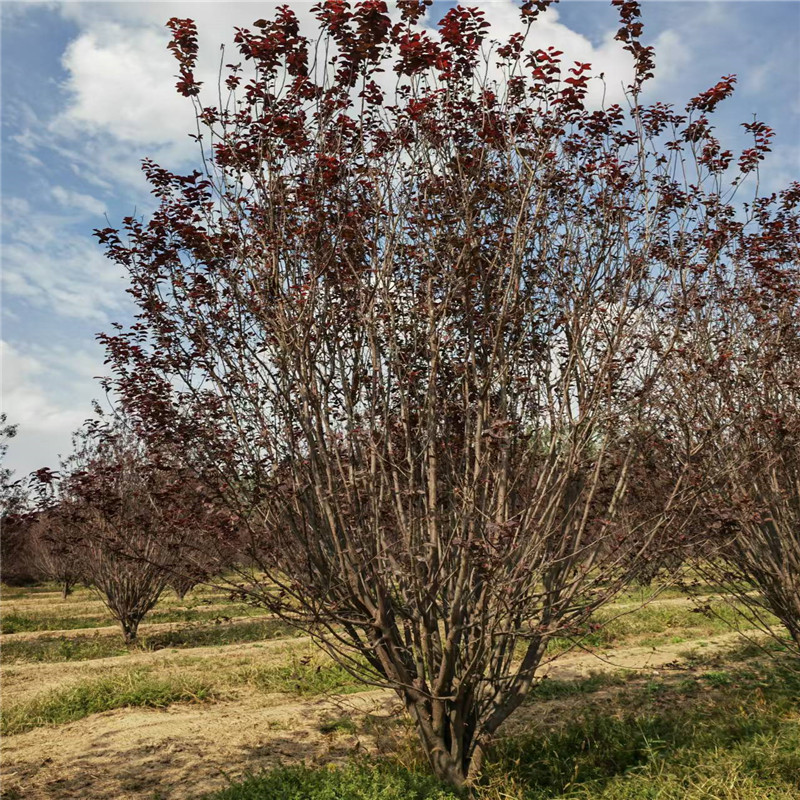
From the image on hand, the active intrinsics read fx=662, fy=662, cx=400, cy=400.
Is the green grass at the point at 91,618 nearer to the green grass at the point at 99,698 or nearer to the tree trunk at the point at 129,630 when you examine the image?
the tree trunk at the point at 129,630

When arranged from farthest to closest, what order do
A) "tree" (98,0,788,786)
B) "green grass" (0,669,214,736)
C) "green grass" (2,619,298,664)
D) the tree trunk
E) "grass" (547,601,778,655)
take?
the tree trunk → "green grass" (2,619,298,664) → "grass" (547,601,778,655) → "green grass" (0,669,214,736) → "tree" (98,0,788,786)

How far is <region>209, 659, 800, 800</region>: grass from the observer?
5016 millimetres

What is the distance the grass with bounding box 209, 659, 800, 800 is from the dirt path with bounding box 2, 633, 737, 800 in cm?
64

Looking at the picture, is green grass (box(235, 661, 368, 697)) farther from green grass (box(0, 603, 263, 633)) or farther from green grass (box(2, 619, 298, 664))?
green grass (box(0, 603, 263, 633))

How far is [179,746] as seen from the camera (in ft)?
23.2

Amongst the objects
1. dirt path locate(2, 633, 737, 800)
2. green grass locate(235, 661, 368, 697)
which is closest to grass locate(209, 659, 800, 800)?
dirt path locate(2, 633, 737, 800)

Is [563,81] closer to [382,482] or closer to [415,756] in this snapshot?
[382,482]

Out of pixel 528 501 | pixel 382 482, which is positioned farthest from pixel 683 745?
pixel 382 482

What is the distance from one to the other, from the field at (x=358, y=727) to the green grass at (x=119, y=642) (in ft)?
0.57

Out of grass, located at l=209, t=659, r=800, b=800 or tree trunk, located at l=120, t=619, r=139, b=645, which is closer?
grass, located at l=209, t=659, r=800, b=800

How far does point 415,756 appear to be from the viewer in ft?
18.2

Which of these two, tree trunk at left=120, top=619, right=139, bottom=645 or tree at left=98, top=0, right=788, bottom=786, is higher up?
tree at left=98, top=0, right=788, bottom=786

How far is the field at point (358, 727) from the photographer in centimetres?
529

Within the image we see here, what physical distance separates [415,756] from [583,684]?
412cm
